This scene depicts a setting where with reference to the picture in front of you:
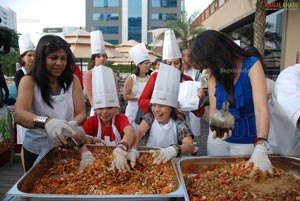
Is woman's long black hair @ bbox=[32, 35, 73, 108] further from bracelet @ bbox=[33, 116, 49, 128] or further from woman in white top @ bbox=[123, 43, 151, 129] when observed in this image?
woman in white top @ bbox=[123, 43, 151, 129]

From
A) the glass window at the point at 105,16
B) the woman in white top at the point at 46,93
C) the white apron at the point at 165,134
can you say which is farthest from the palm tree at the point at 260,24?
the glass window at the point at 105,16

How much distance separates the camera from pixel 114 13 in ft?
168

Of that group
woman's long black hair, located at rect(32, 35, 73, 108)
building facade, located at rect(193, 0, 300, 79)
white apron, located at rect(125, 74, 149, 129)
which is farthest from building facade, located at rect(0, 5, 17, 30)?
building facade, located at rect(193, 0, 300, 79)

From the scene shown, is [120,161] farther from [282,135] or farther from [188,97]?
[188,97]

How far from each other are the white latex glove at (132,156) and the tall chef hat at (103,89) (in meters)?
0.40

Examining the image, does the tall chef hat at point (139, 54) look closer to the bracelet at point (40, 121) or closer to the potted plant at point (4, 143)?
the potted plant at point (4, 143)

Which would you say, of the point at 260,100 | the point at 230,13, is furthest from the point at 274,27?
the point at 260,100

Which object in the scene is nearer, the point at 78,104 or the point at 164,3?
the point at 78,104

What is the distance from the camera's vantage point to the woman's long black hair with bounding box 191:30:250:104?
1355mm

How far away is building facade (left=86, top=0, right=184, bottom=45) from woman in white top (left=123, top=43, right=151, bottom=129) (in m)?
48.3

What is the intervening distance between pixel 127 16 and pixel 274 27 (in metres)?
46.2

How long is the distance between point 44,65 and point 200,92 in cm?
108

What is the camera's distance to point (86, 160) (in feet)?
4.15

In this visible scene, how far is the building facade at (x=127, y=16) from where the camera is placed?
167 ft
